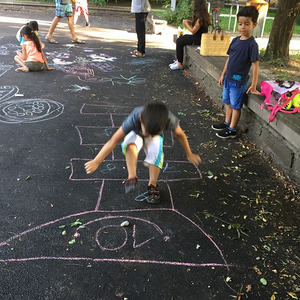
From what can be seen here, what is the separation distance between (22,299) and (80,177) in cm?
135

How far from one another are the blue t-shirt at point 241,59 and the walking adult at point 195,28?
9.25 feet

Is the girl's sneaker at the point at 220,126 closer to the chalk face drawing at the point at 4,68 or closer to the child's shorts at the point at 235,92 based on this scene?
the child's shorts at the point at 235,92

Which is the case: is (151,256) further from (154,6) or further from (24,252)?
(154,6)

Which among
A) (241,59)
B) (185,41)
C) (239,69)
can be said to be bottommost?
(185,41)

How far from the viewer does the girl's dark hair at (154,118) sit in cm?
225

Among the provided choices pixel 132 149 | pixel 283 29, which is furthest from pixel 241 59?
pixel 283 29

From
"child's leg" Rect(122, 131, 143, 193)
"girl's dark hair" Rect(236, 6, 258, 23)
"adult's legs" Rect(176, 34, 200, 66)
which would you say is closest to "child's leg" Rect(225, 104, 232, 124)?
"girl's dark hair" Rect(236, 6, 258, 23)

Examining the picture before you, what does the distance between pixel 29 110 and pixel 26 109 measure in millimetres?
50

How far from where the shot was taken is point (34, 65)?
6035mm

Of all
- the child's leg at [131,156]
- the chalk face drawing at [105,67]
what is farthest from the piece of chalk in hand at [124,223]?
the chalk face drawing at [105,67]

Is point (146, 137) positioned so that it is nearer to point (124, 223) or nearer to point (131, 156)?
point (131, 156)

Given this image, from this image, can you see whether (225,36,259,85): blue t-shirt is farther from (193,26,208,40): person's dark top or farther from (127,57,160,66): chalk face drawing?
(127,57,160,66): chalk face drawing

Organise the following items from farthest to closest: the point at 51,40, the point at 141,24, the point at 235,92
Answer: the point at 51,40, the point at 141,24, the point at 235,92

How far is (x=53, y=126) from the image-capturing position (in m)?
4.12
